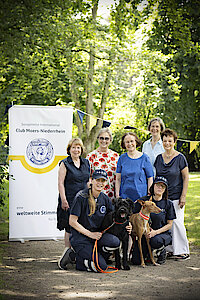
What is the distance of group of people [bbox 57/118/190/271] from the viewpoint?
569 cm

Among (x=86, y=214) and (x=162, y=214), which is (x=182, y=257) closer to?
(x=162, y=214)

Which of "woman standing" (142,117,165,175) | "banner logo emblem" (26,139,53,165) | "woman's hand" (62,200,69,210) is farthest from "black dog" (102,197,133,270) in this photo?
"banner logo emblem" (26,139,53,165)

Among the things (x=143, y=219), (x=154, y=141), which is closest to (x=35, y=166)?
(x=154, y=141)

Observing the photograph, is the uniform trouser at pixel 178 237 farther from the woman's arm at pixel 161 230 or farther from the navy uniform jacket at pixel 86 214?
the navy uniform jacket at pixel 86 214

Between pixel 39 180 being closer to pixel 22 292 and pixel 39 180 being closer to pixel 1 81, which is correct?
pixel 22 292

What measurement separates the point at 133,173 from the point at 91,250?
1179 millimetres

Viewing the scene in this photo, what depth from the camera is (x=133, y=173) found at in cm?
626

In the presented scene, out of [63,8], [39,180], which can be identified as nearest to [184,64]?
[63,8]

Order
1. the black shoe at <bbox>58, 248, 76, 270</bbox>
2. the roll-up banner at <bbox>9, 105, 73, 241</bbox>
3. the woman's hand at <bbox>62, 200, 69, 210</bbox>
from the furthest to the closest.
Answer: the roll-up banner at <bbox>9, 105, 73, 241</bbox> < the woman's hand at <bbox>62, 200, 69, 210</bbox> < the black shoe at <bbox>58, 248, 76, 270</bbox>

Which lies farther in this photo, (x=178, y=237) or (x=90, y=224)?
(x=178, y=237)

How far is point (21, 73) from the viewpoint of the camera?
16.4m

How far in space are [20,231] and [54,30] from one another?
5.76 m

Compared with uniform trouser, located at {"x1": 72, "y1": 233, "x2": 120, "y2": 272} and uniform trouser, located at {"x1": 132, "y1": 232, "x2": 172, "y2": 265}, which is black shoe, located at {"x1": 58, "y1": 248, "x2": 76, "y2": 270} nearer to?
uniform trouser, located at {"x1": 72, "y1": 233, "x2": 120, "y2": 272}

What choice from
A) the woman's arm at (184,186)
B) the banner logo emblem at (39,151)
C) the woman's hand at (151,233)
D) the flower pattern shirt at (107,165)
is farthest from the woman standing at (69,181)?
the banner logo emblem at (39,151)
